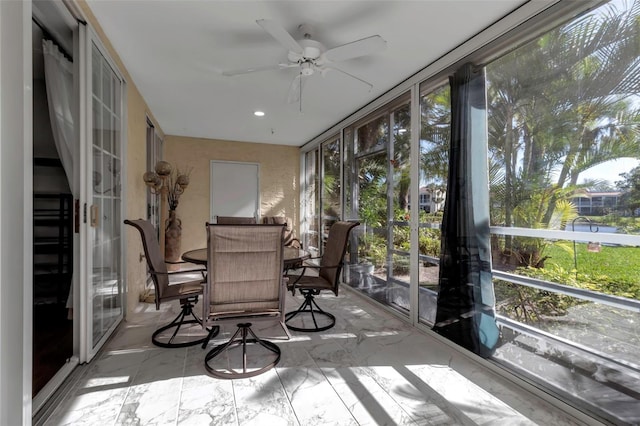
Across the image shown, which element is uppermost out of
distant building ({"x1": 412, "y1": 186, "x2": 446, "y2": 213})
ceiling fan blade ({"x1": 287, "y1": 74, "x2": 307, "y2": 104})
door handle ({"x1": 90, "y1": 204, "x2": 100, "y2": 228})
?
ceiling fan blade ({"x1": 287, "y1": 74, "x2": 307, "y2": 104})

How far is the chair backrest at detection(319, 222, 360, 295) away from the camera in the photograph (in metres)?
2.90

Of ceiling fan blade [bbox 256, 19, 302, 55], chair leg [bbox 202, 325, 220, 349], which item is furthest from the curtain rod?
chair leg [bbox 202, 325, 220, 349]

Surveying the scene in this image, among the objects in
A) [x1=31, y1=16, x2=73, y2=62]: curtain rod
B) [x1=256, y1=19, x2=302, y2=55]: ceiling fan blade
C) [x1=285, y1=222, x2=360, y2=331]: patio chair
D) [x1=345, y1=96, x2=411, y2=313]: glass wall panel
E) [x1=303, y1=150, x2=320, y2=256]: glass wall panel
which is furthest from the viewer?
[x1=303, y1=150, x2=320, y2=256]: glass wall panel

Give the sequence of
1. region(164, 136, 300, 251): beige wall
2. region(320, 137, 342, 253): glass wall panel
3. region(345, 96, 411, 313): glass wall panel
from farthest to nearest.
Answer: region(164, 136, 300, 251): beige wall, region(320, 137, 342, 253): glass wall panel, region(345, 96, 411, 313): glass wall panel

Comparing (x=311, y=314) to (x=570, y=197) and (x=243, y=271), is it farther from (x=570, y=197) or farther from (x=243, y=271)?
(x=570, y=197)

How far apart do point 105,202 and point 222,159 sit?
3672 millimetres

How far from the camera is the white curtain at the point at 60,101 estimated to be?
2.31 m

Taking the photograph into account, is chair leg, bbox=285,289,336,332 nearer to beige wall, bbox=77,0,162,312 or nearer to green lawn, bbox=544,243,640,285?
beige wall, bbox=77,0,162,312

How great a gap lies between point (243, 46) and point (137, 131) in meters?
1.72

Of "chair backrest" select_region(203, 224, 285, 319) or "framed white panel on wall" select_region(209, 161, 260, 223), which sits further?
"framed white panel on wall" select_region(209, 161, 260, 223)

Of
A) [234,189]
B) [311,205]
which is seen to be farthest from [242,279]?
[234,189]

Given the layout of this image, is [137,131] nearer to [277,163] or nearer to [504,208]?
[277,163]

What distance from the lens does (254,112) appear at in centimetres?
427

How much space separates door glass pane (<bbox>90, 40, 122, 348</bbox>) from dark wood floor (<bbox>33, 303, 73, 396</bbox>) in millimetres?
253
